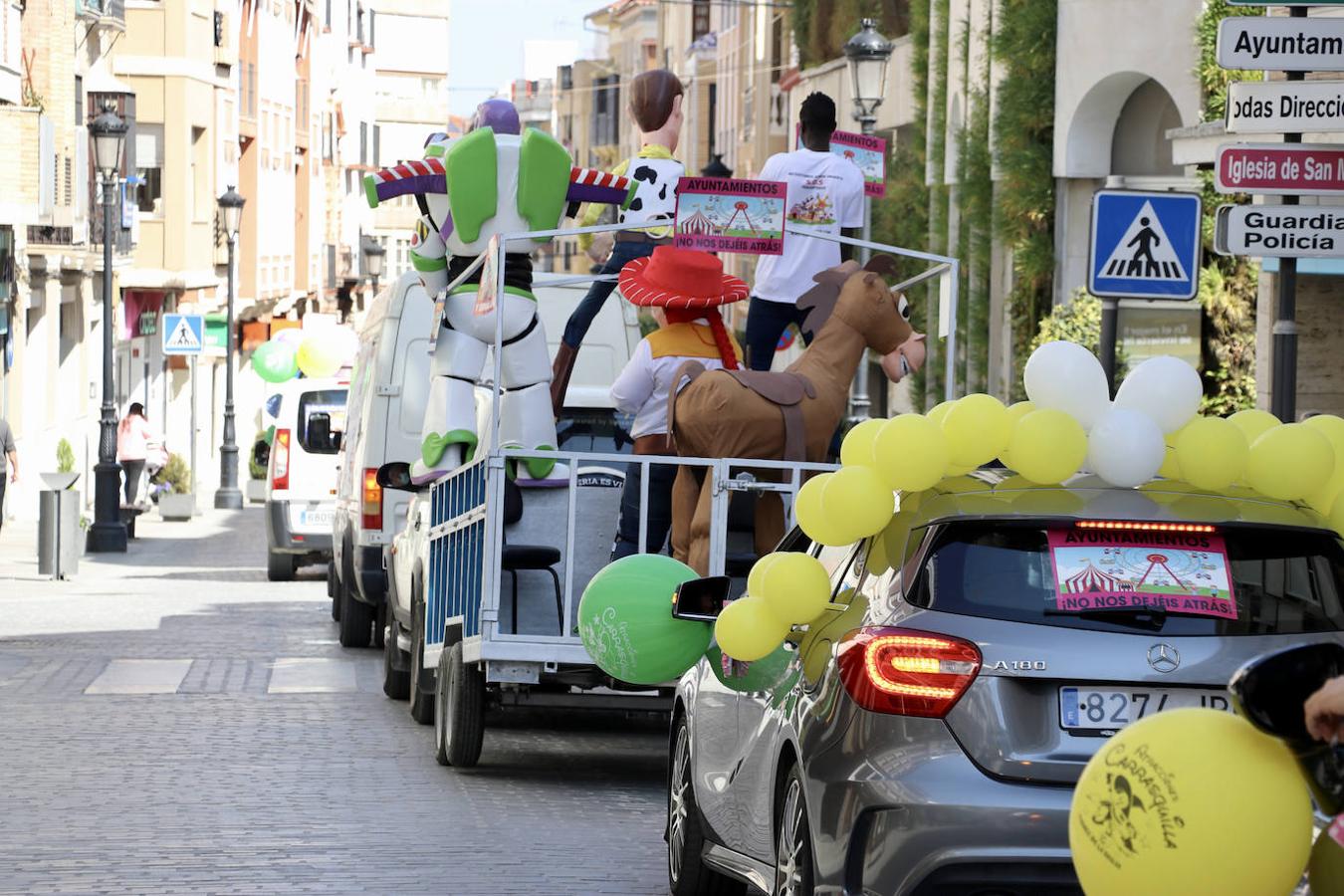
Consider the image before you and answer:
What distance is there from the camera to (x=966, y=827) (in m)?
5.91

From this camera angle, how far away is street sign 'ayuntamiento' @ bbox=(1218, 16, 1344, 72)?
39.1 feet

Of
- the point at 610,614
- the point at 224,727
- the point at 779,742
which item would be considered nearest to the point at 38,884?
the point at 610,614

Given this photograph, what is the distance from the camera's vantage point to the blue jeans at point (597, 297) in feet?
41.9

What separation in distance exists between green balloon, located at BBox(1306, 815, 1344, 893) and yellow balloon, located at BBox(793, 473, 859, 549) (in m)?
2.39

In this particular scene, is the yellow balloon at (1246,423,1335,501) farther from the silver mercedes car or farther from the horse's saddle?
the horse's saddle

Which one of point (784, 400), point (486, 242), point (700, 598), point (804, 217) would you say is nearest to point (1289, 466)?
point (700, 598)

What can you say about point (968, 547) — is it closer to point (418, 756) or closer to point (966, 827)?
point (966, 827)

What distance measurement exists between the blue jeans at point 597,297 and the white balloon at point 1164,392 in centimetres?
573

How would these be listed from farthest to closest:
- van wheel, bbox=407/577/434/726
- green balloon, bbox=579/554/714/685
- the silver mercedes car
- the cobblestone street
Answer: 1. van wheel, bbox=407/577/434/726
2. the cobblestone street
3. green balloon, bbox=579/554/714/685
4. the silver mercedes car

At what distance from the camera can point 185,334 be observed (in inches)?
1676

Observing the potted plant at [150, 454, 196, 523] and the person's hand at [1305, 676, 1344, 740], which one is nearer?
the person's hand at [1305, 676, 1344, 740]

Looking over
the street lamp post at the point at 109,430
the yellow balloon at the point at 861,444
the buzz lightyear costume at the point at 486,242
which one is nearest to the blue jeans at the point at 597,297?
the buzz lightyear costume at the point at 486,242

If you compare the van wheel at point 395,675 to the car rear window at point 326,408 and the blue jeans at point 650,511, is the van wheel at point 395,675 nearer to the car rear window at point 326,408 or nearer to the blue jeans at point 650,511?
the blue jeans at point 650,511

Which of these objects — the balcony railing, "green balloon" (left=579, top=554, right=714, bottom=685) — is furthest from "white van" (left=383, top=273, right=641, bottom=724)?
the balcony railing
